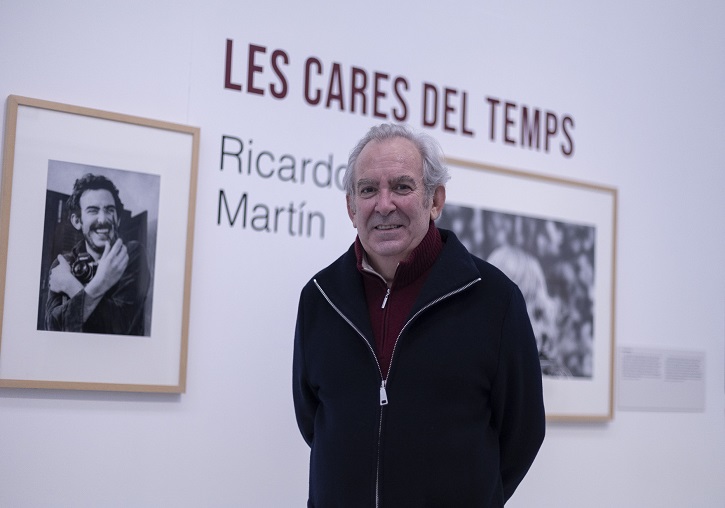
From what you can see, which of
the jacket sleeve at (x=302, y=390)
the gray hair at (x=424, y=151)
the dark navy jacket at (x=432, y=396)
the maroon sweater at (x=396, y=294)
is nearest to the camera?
the dark navy jacket at (x=432, y=396)

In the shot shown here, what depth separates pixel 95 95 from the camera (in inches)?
128

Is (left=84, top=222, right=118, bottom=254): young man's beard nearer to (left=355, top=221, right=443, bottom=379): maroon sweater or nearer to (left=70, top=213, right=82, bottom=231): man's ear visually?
(left=70, top=213, right=82, bottom=231): man's ear

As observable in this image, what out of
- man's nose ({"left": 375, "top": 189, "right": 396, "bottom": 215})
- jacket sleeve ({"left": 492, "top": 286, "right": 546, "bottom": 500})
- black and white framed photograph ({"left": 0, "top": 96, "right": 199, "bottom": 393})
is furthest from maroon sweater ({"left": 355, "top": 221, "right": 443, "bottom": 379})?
black and white framed photograph ({"left": 0, "top": 96, "right": 199, "bottom": 393})

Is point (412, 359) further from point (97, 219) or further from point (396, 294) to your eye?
point (97, 219)

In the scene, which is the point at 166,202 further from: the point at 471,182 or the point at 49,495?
the point at 471,182

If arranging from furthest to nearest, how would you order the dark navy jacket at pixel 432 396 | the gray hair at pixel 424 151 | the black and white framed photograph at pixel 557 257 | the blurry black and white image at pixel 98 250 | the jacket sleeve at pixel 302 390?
the black and white framed photograph at pixel 557 257, the blurry black and white image at pixel 98 250, the jacket sleeve at pixel 302 390, the gray hair at pixel 424 151, the dark navy jacket at pixel 432 396

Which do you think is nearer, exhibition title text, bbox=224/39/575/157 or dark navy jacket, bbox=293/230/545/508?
dark navy jacket, bbox=293/230/545/508

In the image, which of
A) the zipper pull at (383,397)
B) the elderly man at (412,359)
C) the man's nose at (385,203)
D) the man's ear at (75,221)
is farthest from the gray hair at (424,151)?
the man's ear at (75,221)

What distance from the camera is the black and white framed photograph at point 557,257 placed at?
4105 mm

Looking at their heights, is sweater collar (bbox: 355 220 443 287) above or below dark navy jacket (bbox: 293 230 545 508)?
above

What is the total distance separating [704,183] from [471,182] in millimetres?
1446

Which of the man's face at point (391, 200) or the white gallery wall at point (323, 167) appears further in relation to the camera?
the white gallery wall at point (323, 167)

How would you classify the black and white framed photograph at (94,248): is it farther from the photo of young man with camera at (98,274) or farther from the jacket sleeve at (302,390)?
the jacket sleeve at (302,390)

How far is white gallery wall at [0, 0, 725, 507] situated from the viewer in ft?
10.5
